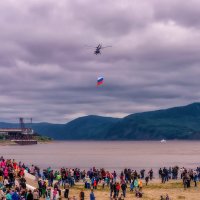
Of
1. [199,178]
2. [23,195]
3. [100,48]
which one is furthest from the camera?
[199,178]

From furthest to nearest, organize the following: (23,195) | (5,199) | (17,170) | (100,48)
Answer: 1. (100,48)
2. (17,170)
3. (23,195)
4. (5,199)

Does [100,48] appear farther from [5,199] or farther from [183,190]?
[5,199]

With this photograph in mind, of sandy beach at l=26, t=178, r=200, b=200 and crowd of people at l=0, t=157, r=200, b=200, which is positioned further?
sandy beach at l=26, t=178, r=200, b=200

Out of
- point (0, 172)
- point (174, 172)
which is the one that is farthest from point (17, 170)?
point (174, 172)

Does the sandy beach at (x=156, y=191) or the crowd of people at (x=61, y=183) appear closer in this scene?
the crowd of people at (x=61, y=183)

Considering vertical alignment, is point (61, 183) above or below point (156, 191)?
above

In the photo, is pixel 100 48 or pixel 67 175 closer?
pixel 67 175

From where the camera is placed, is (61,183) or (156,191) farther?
(61,183)

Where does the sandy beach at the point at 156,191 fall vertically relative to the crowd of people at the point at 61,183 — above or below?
below

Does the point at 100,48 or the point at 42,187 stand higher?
→ the point at 100,48

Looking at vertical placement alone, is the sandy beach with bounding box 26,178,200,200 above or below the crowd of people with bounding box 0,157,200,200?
below
